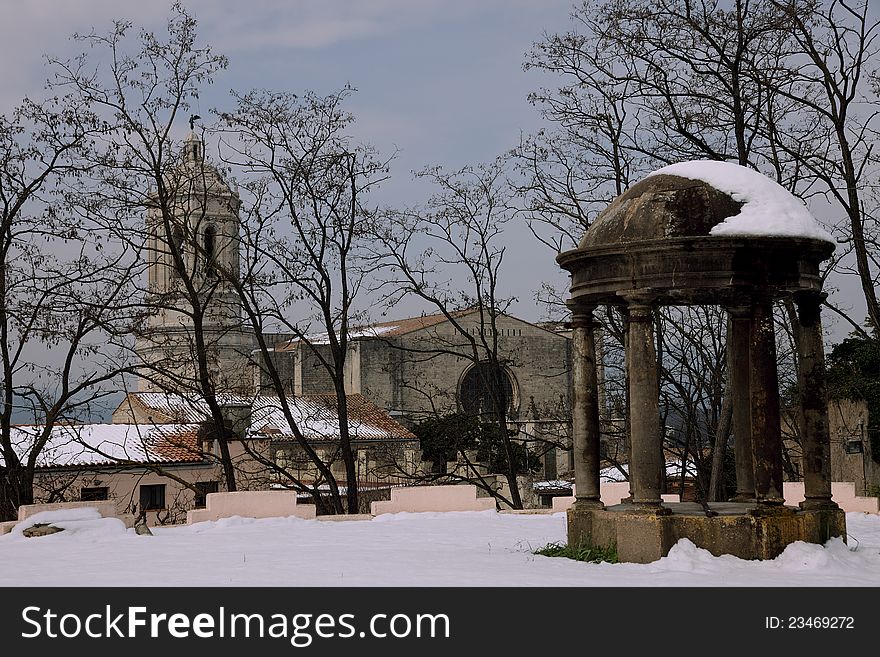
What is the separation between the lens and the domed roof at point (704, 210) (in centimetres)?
962

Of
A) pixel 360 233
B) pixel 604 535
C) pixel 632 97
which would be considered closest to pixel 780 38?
pixel 632 97

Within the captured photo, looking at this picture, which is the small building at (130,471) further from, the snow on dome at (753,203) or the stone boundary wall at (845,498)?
Answer: the snow on dome at (753,203)

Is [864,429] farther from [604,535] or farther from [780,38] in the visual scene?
[604,535]

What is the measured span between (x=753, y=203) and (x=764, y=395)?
71.6 inches

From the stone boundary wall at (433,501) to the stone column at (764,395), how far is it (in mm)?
6762

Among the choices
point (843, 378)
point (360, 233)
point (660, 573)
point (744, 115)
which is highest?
point (744, 115)

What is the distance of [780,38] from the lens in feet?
59.7

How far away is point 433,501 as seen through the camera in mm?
16391

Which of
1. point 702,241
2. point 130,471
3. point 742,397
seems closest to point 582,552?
point 742,397

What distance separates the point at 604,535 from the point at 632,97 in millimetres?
12585

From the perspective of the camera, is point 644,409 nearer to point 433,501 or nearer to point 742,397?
point 742,397

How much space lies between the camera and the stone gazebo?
9531mm
